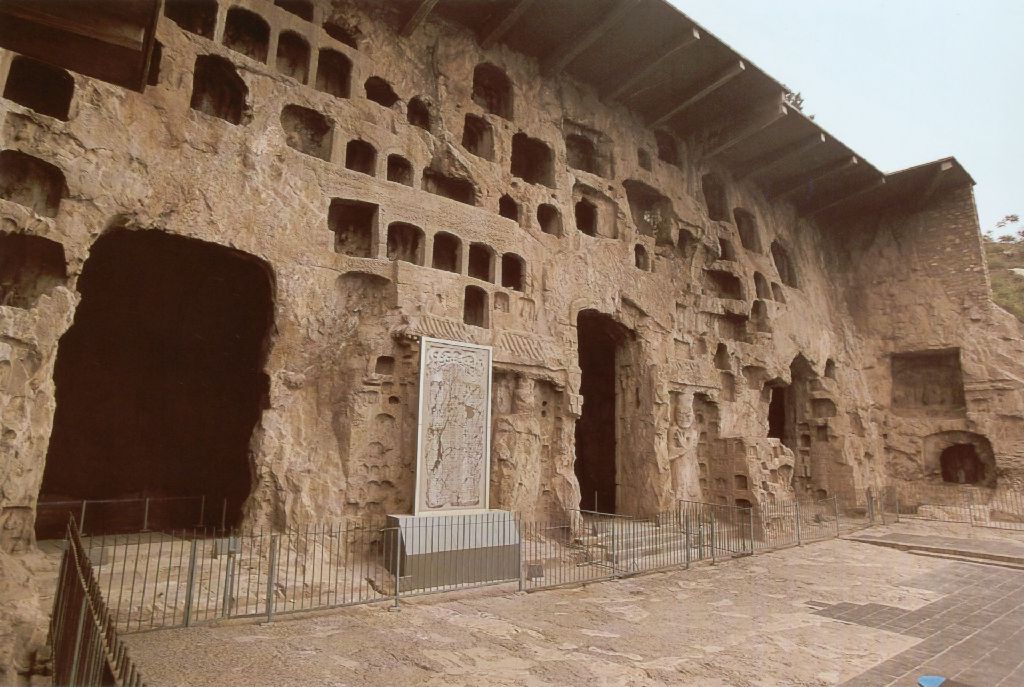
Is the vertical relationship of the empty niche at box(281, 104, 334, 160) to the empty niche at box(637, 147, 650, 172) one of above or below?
below

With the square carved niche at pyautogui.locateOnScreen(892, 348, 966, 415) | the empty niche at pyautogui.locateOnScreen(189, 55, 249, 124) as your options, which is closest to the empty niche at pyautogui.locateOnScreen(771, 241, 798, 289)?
the square carved niche at pyautogui.locateOnScreen(892, 348, 966, 415)

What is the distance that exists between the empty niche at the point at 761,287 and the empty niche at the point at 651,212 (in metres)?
4.68

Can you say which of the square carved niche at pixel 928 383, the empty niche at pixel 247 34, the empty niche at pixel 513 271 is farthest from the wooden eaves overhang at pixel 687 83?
the square carved niche at pixel 928 383

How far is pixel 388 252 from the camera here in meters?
13.4

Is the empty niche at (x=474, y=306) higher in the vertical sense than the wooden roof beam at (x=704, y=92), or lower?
lower

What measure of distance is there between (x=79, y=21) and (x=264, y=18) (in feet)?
35.6

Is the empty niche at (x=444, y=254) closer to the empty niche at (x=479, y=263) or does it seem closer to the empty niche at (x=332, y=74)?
the empty niche at (x=479, y=263)

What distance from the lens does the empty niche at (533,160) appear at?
1662cm

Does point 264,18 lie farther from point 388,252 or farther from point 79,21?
point 79,21

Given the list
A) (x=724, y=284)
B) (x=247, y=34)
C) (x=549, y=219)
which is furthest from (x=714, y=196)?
(x=247, y=34)

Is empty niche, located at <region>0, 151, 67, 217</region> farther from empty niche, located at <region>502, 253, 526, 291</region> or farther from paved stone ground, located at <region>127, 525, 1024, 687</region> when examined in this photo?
empty niche, located at <region>502, 253, 526, 291</region>

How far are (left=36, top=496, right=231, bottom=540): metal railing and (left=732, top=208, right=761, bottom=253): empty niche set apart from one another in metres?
19.4

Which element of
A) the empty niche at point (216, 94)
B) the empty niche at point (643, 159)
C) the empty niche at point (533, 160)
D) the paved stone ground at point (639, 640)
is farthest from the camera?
the empty niche at point (643, 159)

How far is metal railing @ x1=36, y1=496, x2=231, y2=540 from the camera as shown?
12.9 metres
